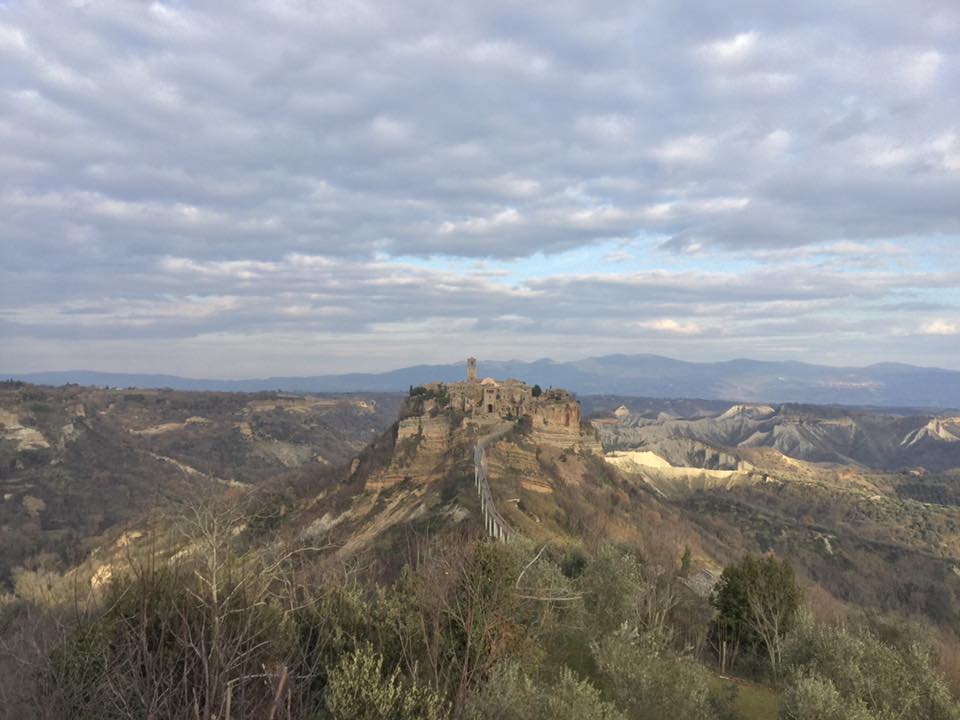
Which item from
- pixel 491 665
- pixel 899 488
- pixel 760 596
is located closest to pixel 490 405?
pixel 760 596

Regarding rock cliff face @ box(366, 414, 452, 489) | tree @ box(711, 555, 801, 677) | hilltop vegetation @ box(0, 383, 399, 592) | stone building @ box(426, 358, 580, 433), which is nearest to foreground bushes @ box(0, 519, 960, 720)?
tree @ box(711, 555, 801, 677)

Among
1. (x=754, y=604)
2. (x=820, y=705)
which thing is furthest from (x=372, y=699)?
(x=754, y=604)

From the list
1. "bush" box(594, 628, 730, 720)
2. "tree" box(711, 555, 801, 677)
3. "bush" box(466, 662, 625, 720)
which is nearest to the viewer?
"bush" box(466, 662, 625, 720)

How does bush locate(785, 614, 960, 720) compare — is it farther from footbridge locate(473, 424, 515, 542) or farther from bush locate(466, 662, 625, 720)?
footbridge locate(473, 424, 515, 542)

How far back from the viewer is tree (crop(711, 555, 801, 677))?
28.7 m

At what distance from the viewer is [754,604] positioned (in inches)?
1117

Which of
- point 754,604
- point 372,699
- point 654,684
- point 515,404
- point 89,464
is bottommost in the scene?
point 89,464

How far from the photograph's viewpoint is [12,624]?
1326 inches

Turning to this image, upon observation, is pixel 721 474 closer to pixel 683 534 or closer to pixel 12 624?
pixel 683 534

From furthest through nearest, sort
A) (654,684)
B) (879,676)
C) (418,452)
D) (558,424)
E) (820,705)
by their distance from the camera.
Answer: (558,424)
(418,452)
(879,676)
(654,684)
(820,705)

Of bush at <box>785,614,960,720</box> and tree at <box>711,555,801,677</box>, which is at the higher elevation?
bush at <box>785,614,960,720</box>

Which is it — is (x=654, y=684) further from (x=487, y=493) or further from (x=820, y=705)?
(x=487, y=493)

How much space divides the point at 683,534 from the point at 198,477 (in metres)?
108

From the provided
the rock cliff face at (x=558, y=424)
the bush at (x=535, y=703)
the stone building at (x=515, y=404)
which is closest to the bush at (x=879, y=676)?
the bush at (x=535, y=703)
